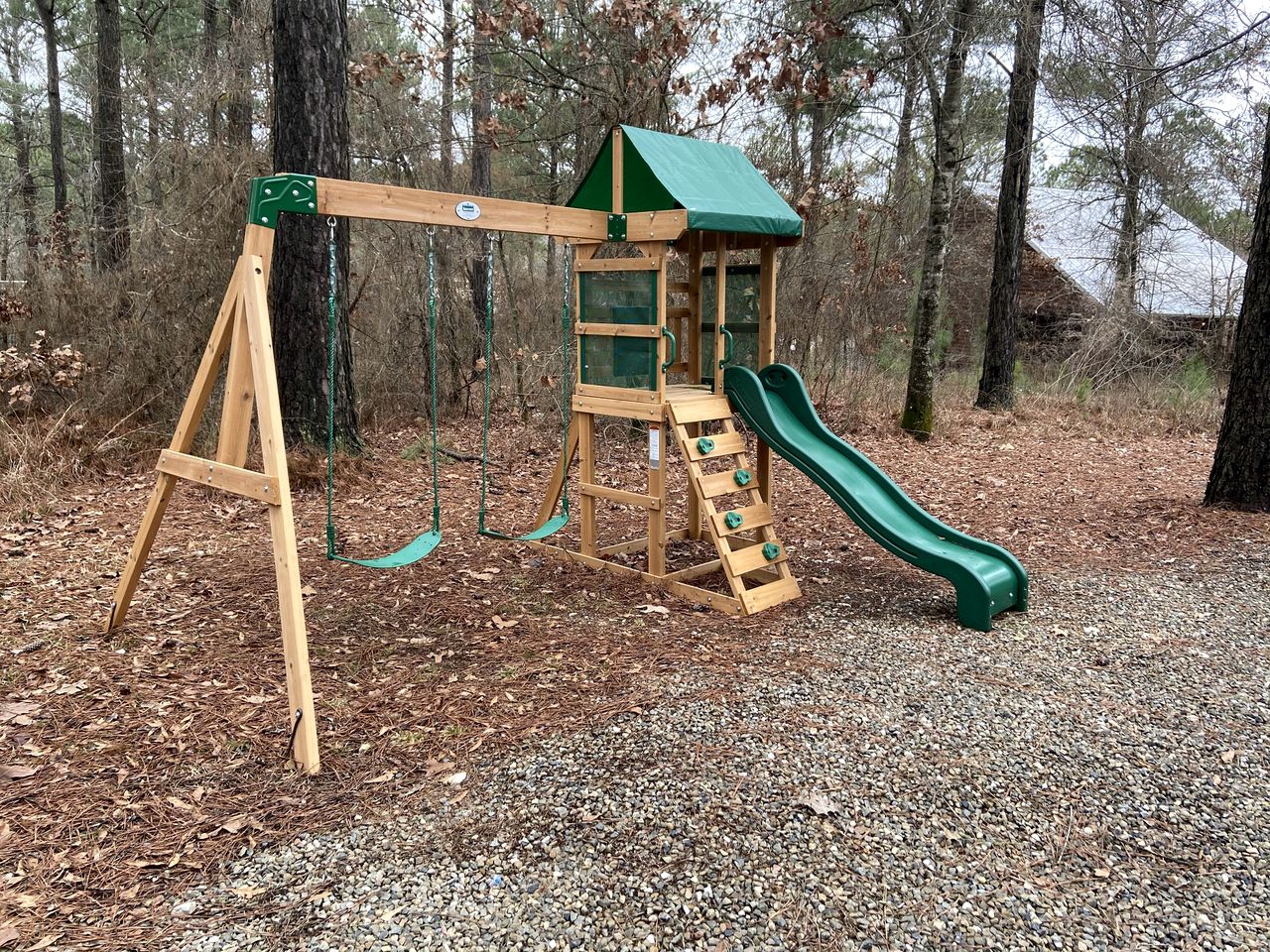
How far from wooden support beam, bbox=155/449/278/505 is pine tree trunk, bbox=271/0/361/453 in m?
2.98

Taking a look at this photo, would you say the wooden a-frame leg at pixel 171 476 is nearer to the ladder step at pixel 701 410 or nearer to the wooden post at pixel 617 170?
the wooden post at pixel 617 170

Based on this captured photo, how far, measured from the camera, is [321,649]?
153 inches

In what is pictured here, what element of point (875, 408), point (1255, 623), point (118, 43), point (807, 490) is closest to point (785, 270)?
point (875, 408)

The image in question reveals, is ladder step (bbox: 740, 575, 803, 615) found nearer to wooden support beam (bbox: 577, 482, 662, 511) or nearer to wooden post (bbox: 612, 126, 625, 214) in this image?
wooden support beam (bbox: 577, 482, 662, 511)

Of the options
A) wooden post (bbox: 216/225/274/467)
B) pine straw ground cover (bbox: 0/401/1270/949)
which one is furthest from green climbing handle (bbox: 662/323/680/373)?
wooden post (bbox: 216/225/274/467)

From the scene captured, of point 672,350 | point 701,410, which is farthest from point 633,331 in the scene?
point 701,410

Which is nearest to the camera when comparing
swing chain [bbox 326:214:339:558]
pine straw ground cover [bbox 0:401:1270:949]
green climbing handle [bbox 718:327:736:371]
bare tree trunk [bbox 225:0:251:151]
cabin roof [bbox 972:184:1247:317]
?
pine straw ground cover [bbox 0:401:1270:949]

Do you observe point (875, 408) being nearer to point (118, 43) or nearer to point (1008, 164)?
point (1008, 164)

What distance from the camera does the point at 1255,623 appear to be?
425cm

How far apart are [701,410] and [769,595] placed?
105 centimetres

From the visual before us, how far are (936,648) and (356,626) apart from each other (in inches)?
106

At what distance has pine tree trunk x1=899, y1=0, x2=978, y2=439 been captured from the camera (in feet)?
27.0

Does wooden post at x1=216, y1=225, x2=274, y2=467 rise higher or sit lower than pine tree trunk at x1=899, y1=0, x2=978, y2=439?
lower

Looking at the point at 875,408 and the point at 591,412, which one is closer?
the point at 591,412
